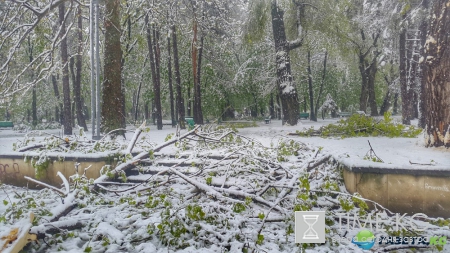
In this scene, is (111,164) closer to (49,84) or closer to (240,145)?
(49,84)

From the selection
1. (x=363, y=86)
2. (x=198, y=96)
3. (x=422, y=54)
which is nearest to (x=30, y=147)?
(x=198, y=96)

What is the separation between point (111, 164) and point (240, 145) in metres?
1.34

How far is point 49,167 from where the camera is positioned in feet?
9.46

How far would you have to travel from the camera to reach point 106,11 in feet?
12.5

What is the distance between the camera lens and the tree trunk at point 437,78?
7.51ft

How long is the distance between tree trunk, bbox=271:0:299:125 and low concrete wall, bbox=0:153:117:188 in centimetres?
184

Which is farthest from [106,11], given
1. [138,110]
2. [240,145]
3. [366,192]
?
[138,110]

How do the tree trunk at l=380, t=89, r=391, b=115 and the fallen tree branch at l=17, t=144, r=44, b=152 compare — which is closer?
the tree trunk at l=380, t=89, r=391, b=115

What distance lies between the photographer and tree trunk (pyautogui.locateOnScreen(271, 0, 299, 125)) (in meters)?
2.64

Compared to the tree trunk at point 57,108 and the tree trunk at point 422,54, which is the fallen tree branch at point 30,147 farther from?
the tree trunk at point 422,54

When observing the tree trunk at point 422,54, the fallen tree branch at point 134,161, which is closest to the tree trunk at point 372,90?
the tree trunk at point 422,54

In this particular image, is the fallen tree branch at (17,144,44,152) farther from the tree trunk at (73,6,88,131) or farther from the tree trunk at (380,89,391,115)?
the tree trunk at (380,89,391,115)

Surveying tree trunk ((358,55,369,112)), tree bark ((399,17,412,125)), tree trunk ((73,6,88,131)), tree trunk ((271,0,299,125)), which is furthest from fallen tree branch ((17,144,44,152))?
tree bark ((399,17,412,125))

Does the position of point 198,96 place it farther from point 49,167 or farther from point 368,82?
point 368,82
